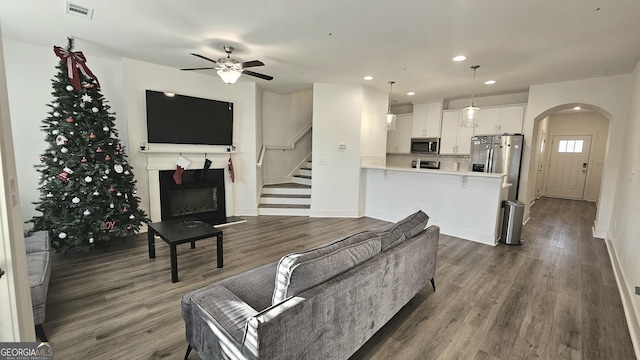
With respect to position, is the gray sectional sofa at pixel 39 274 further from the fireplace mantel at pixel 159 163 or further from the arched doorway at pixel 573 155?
the arched doorway at pixel 573 155

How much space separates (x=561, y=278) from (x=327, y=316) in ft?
10.6

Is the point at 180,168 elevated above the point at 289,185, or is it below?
above

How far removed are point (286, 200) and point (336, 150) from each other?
158 cm

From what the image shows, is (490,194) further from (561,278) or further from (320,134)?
(320,134)

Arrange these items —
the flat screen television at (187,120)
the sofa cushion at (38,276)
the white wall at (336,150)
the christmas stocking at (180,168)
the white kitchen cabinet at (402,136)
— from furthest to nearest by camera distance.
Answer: the white kitchen cabinet at (402,136), the white wall at (336,150), the christmas stocking at (180,168), the flat screen television at (187,120), the sofa cushion at (38,276)

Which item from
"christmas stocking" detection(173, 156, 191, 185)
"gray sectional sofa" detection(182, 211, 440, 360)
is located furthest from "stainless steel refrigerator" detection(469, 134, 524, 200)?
"christmas stocking" detection(173, 156, 191, 185)

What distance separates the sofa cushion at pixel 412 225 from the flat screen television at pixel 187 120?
3.95 m

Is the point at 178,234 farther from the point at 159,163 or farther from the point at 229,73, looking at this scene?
the point at 159,163

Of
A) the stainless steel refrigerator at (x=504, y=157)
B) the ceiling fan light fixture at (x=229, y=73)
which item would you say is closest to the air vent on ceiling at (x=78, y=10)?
the ceiling fan light fixture at (x=229, y=73)

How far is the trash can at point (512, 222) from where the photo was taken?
4.09 m

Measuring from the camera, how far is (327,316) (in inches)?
56.9

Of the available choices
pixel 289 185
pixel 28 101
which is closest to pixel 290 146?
pixel 289 185

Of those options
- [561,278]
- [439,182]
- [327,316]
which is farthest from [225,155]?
[561,278]

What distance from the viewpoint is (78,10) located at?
8.66 feet
